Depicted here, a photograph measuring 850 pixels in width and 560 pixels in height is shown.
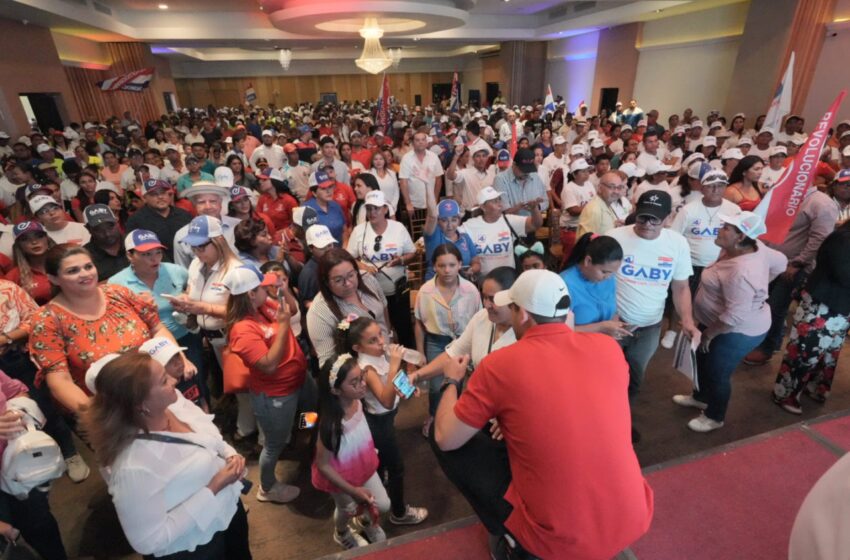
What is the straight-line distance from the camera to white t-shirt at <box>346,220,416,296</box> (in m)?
3.77

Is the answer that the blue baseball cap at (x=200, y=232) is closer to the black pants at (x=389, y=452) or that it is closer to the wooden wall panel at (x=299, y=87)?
the black pants at (x=389, y=452)

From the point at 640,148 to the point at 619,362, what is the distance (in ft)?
24.5

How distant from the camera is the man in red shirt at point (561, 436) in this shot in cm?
138

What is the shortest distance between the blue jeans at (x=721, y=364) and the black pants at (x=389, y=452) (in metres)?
2.49

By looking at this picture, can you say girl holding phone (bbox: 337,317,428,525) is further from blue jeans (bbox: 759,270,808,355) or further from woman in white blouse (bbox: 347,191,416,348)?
blue jeans (bbox: 759,270,808,355)

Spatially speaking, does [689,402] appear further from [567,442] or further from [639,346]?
[567,442]

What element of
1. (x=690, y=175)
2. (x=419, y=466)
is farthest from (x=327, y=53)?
(x=419, y=466)

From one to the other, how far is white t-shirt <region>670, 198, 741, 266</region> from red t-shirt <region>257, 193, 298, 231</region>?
14.0 feet

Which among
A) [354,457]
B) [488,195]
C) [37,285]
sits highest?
[488,195]

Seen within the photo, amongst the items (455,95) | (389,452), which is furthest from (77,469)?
(455,95)

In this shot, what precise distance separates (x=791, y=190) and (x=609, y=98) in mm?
16058

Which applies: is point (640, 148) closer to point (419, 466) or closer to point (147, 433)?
point (419, 466)

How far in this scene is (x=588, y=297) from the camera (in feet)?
9.41

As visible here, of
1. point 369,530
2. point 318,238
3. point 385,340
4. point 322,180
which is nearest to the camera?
point 369,530
